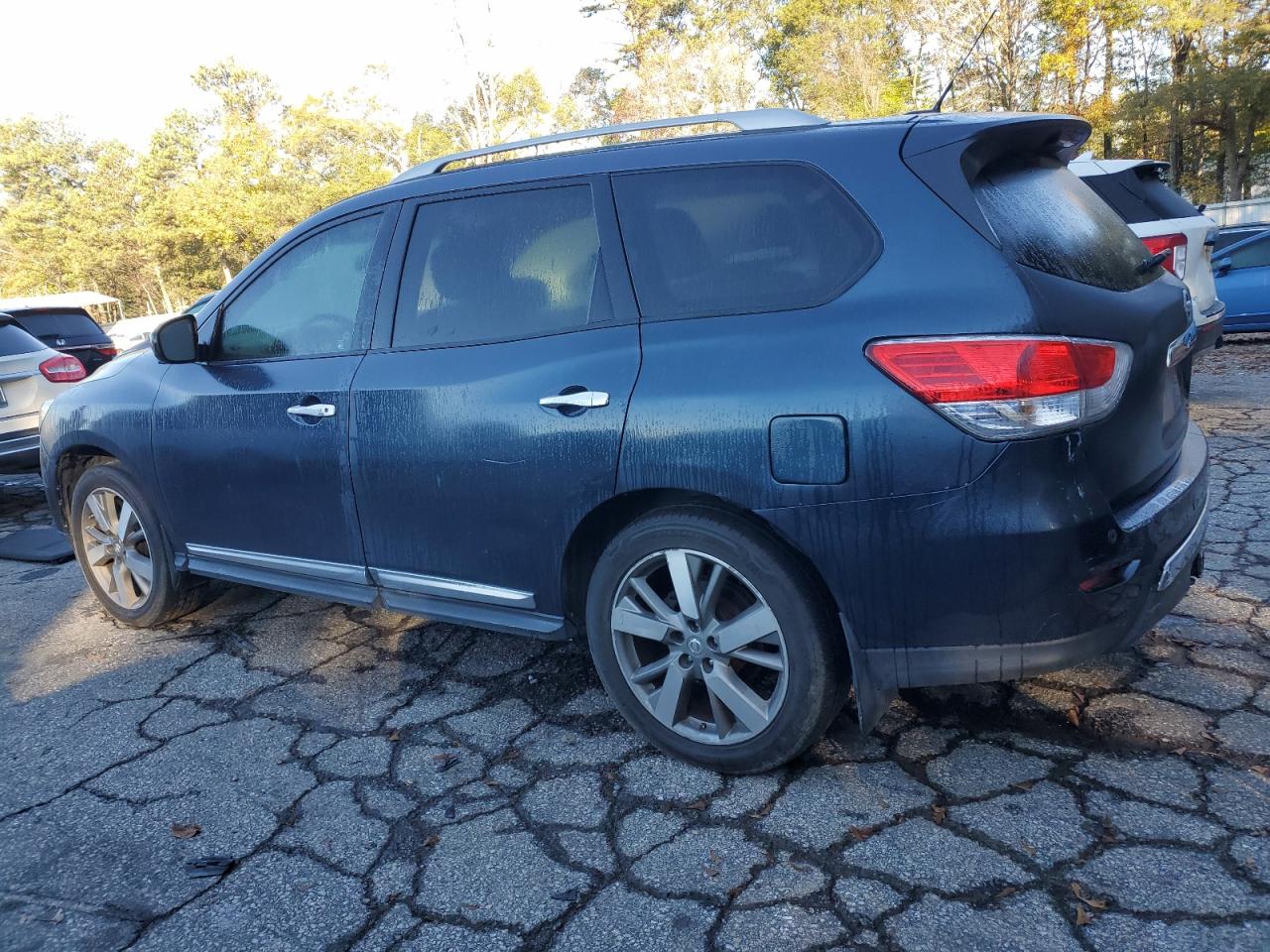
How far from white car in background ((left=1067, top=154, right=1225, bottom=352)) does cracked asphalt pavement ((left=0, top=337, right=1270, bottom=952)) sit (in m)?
3.37

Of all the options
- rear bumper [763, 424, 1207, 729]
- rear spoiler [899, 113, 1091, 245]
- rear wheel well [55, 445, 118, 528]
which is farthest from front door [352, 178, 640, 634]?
rear wheel well [55, 445, 118, 528]

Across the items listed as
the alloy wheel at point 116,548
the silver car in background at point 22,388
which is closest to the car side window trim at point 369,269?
the alloy wheel at point 116,548

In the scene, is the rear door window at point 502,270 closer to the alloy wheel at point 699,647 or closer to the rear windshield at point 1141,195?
the alloy wheel at point 699,647

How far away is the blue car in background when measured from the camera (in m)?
9.71

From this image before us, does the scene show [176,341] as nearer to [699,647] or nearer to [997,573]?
[699,647]

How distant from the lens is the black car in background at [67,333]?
30.6ft

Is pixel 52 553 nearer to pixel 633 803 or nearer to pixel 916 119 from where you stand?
pixel 633 803

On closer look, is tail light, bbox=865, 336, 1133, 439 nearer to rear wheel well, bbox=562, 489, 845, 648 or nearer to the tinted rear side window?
the tinted rear side window

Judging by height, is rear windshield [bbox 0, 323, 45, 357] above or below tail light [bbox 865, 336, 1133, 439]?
above

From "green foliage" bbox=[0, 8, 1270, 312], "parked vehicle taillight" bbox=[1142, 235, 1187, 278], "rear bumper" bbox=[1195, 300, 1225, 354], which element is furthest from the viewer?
"green foliage" bbox=[0, 8, 1270, 312]

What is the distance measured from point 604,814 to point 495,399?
1.20m

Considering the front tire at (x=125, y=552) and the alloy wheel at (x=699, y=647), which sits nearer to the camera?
the alloy wheel at (x=699, y=647)

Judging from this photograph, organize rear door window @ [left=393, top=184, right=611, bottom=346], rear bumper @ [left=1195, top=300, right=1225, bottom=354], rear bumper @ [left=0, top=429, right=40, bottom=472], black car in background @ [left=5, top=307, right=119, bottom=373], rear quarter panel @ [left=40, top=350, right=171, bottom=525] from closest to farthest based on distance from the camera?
rear door window @ [left=393, top=184, right=611, bottom=346]
rear quarter panel @ [left=40, top=350, right=171, bottom=525]
rear bumper @ [left=1195, top=300, right=1225, bottom=354]
rear bumper @ [left=0, top=429, right=40, bottom=472]
black car in background @ [left=5, top=307, right=119, bottom=373]

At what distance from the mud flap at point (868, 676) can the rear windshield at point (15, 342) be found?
7162mm
